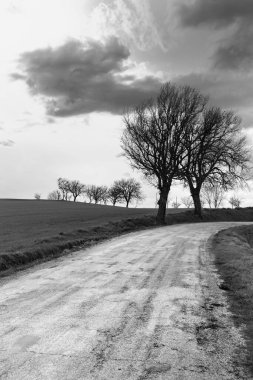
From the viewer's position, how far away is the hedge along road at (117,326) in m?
5.05

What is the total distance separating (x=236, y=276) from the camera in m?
11.7

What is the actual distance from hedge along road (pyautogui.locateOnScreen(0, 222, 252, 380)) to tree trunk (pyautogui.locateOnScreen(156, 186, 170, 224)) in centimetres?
2926

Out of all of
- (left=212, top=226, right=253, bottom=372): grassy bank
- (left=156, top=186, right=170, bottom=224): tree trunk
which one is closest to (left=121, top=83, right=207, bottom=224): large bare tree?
(left=156, top=186, right=170, bottom=224): tree trunk

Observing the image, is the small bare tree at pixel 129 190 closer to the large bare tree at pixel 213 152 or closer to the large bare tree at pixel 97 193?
the large bare tree at pixel 97 193

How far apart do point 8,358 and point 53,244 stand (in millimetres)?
14389

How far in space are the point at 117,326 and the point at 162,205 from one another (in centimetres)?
3615

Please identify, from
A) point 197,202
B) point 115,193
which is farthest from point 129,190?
point 197,202

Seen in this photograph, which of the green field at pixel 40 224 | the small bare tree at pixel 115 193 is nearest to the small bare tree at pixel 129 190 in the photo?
the small bare tree at pixel 115 193

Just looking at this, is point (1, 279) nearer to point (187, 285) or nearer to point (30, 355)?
point (187, 285)

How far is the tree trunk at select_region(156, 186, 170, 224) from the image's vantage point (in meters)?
41.8

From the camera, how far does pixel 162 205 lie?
42594 millimetres

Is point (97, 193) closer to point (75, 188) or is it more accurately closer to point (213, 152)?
point (75, 188)

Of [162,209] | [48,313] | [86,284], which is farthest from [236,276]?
[162,209]

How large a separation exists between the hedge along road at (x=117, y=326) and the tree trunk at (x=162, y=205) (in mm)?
29255
